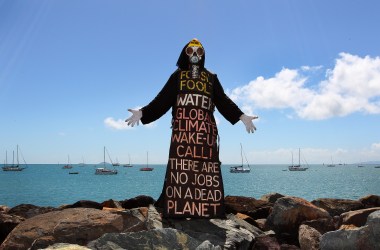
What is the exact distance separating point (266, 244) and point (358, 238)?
4.39ft

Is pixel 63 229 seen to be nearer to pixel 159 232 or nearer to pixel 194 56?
pixel 159 232

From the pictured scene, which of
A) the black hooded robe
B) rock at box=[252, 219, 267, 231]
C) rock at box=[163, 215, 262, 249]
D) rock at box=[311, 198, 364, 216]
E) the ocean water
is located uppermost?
the black hooded robe

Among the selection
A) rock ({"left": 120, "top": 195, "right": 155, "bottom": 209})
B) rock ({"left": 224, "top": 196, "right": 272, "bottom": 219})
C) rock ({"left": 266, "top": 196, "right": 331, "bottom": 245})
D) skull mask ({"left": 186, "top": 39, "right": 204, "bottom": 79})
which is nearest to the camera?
skull mask ({"left": 186, "top": 39, "right": 204, "bottom": 79})

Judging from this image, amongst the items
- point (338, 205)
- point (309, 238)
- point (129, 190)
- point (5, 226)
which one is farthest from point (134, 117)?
point (129, 190)

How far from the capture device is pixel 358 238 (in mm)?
5898

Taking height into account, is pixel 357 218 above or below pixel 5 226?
above

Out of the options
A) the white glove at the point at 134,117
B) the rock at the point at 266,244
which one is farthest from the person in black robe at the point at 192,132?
the rock at the point at 266,244

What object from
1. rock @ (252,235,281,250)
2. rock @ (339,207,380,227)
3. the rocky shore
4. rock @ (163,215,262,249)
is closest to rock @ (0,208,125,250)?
the rocky shore

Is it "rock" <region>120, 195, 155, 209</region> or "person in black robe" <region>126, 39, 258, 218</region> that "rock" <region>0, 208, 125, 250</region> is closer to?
"person in black robe" <region>126, 39, 258, 218</region>

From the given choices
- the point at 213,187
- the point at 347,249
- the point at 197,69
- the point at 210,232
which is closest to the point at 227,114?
the point at 197,69

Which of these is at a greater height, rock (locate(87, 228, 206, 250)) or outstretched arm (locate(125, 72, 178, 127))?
outstretched arm (locate(125, 72, 178, 127))

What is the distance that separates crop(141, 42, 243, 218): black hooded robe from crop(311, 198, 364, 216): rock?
12.5 ft

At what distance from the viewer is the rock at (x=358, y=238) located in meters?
5.82

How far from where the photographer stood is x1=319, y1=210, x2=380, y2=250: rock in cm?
582
